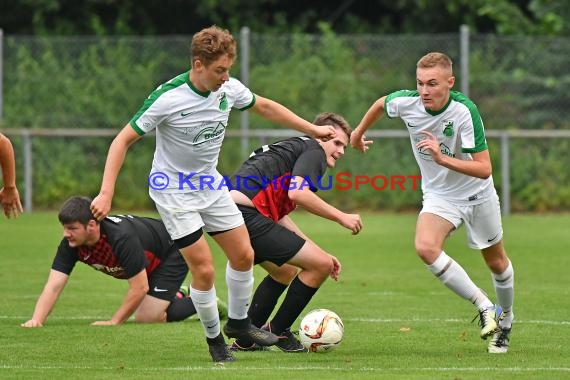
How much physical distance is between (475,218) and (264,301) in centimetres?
150

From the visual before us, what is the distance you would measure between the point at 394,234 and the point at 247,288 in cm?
955

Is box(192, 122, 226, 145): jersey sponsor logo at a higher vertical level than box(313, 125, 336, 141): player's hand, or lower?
higher

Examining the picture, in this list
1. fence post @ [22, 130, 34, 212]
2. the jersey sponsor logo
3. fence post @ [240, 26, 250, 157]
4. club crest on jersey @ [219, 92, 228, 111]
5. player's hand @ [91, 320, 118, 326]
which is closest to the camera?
the jersey sponsor logo

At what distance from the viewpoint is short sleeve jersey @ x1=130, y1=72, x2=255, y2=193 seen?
7.18 metres

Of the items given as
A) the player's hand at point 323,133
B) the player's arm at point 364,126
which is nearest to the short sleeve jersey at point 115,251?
the player's arm at point 364,126

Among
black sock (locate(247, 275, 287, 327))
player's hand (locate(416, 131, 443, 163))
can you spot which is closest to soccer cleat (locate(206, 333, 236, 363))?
black sock (locate(247, 275, 287, 327))

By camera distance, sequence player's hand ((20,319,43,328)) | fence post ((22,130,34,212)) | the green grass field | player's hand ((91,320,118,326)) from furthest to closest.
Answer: fence post ((22,130,34,212))
player's hand ((91,320,118,326))
player's hand ((20,319,43,328))
the green grass field

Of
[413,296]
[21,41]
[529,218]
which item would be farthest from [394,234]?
[21,41]

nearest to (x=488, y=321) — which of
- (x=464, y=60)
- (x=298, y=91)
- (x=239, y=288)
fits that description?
(x=239, y=288)

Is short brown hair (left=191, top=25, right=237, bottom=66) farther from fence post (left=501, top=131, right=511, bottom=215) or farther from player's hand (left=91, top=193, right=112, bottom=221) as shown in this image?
fence post (left=501, top=131, right=511, bottom=215)

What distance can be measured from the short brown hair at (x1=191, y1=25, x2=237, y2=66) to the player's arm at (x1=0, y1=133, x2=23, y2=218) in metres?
1.44

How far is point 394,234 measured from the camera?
16984 millimetres

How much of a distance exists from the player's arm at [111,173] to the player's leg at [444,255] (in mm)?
1958

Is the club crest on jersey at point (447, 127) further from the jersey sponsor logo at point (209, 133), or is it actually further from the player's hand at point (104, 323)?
the player's hand at point (104, 323)
